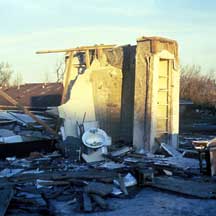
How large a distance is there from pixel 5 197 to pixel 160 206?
2863 millimetres

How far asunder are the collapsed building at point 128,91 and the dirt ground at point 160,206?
21.3 feet

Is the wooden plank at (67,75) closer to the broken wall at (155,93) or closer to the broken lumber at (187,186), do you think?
the broken wall at (155,93)

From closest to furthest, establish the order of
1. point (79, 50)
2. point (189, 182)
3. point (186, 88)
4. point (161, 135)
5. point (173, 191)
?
point (173, 191)
point (189, 182)
point (161, 135)
point (79, 50)
point (186, 88)

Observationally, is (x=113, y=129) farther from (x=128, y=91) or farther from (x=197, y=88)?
(x=197, y=88)

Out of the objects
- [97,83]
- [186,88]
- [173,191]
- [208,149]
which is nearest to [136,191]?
[173,191]

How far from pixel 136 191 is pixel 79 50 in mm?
9049

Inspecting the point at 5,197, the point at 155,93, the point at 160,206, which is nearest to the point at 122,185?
the point at 160,206

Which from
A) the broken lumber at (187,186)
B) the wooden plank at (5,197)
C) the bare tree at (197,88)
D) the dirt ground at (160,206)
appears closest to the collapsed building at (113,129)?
the broken lumber at (187,186)

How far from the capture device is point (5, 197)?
8.82m

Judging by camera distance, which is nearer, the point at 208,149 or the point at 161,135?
the point at 208,149

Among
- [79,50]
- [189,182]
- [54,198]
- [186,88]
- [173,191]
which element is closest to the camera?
[54,198]

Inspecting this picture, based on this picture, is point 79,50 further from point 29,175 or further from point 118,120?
point 29,175

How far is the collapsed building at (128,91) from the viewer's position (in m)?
16.4

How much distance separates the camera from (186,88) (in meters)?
51.6
